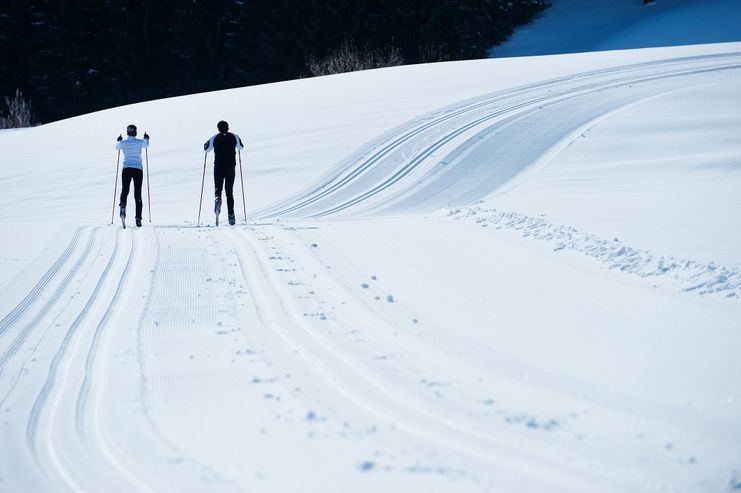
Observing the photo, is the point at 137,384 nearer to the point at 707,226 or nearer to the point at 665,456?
the point at 665,456

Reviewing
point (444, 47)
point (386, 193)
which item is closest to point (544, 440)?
point (386, 193)

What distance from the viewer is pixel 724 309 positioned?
211 inches

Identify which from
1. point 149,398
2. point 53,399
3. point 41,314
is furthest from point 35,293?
point 149,398

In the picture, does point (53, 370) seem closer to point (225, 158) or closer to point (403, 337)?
point (403, 337)

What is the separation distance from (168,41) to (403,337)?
4987 cm

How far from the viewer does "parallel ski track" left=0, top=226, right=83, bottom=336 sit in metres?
5.82

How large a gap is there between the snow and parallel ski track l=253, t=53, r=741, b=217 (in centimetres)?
28

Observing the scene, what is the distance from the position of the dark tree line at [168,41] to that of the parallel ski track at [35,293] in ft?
119

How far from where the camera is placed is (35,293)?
21.8ft

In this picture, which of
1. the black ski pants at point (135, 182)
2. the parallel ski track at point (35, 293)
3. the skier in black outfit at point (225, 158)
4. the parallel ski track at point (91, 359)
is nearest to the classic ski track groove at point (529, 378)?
the parallel ski track at point (91, 359)

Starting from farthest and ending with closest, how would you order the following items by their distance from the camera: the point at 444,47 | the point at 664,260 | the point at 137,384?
1. the point at 444,47
2. the point at 664,260
3. the point at 137,384

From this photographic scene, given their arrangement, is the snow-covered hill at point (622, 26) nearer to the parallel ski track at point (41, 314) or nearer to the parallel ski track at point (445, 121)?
the parallel ski track at point (445, 121)

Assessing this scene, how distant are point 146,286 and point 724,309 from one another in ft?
16.2

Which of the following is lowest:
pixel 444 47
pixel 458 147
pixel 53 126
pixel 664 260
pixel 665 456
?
pixel 665 456
